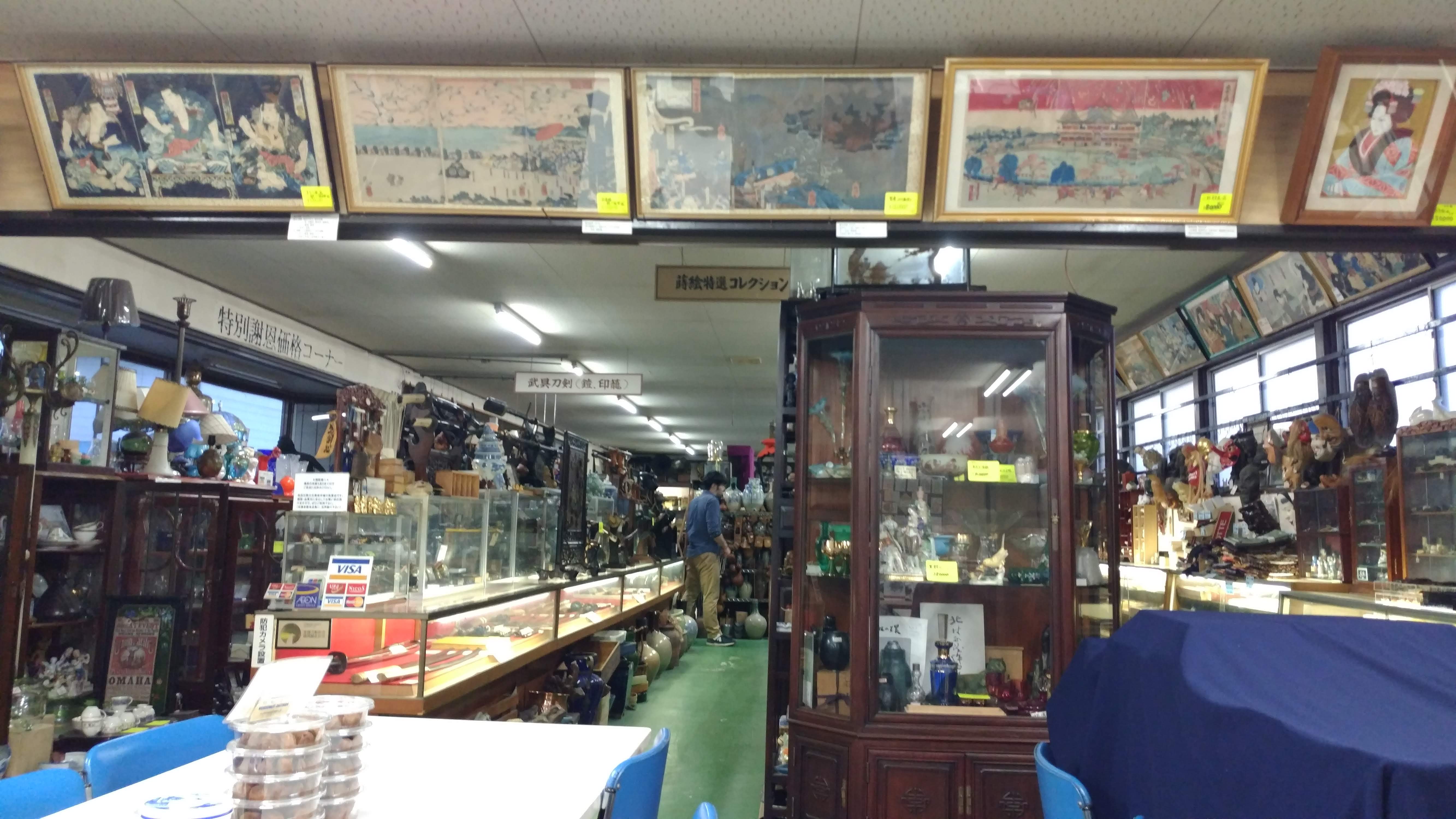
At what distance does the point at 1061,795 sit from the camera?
1958mm

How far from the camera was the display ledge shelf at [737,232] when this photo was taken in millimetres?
3031

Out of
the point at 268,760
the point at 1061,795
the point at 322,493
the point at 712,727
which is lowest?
the point at 712,727

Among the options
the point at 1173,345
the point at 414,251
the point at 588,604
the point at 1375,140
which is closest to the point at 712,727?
the point at 588,604

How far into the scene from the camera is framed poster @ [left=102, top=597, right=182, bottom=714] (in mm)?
5043

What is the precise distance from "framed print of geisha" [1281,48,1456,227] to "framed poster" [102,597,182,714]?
601 cm

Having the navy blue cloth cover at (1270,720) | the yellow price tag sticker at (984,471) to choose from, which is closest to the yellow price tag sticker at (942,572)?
the yellow price tag sticker at (984,471)

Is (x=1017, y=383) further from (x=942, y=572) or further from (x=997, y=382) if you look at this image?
(x=942, y=572)

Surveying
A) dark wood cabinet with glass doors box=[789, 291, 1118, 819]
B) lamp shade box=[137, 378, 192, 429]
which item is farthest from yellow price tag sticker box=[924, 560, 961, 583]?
lamp shade box=[137, 378, 192, 429]

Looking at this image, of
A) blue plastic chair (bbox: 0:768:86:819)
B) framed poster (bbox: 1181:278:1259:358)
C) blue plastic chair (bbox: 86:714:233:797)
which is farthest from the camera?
framed poster (bbox: 1181:278:1259:358)

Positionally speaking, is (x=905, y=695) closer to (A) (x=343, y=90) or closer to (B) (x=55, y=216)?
(A) (x=343, y=90)

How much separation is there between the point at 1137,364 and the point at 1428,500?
3792 millimetres

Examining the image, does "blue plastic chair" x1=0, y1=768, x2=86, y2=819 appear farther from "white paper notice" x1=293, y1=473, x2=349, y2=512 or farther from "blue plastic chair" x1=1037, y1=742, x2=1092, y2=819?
"blue plastic chair" x1=1037, y1=742, x2=1092, y2=819

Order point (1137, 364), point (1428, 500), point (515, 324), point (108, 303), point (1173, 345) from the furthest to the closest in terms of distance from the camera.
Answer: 1. point (515, 324)
2. point (1137, 364)
3. point (1173, 345)
4. point (108, 303)
5. point (1428, 500)

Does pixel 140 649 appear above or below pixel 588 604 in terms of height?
below
